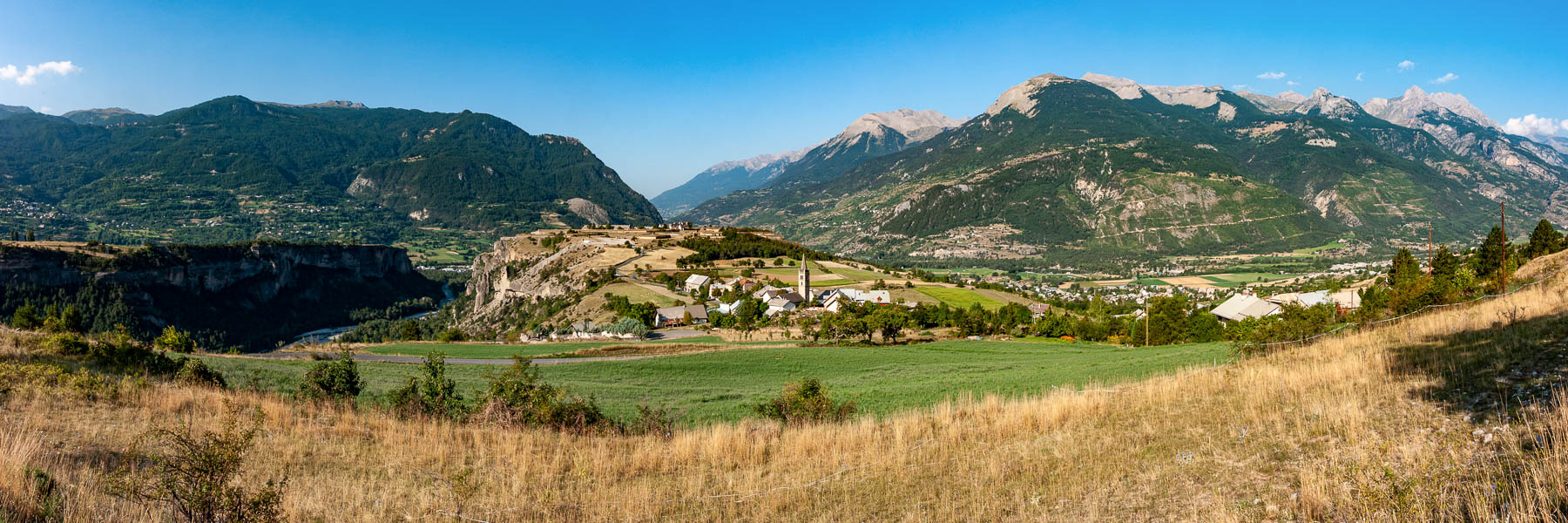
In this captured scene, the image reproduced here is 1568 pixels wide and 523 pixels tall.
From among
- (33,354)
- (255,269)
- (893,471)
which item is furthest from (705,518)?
(255,269)

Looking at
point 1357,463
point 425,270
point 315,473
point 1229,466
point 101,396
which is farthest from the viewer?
point 425,270

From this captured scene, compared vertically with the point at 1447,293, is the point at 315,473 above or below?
below

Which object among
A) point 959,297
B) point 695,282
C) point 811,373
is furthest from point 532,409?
point 959,297

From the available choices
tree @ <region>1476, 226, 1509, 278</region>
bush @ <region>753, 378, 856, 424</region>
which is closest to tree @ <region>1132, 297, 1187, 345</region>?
tree @ <region>1476, 226, 1509, 278</region>

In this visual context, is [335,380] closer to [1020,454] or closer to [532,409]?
[532,409]

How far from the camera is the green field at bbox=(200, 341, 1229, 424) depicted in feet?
67.1

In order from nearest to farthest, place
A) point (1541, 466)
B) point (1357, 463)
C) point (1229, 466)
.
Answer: point (1541, 466), point (1357, 463), point (1229, 466)

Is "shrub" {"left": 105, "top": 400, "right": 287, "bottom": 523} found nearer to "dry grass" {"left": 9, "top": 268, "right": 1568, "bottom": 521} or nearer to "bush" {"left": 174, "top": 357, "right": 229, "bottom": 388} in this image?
"dry grass" {"left": 9, "top": 268, "right": 1568, "bottom": 521}

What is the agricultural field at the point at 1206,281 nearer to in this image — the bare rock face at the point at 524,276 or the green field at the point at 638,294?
the green field at the point at 638,294

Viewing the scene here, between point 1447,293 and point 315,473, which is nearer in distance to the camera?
point 315,473

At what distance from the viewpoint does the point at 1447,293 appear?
78.3 feet

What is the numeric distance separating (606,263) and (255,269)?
76.1m

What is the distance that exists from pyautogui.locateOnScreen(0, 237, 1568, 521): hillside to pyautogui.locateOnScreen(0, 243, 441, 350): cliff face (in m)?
107

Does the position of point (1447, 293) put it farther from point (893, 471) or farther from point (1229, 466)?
point (893, 471)
